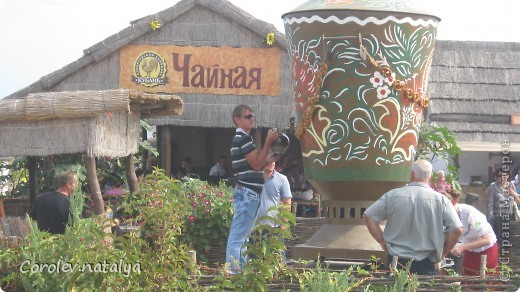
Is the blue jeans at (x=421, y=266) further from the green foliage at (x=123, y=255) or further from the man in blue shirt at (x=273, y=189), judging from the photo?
the man in blue shirt at (x=273, y=189)

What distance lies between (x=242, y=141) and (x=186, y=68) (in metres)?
9.68

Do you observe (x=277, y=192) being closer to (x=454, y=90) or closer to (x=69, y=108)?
(x=69, y=108)

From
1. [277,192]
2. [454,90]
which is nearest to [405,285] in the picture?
[277,192]

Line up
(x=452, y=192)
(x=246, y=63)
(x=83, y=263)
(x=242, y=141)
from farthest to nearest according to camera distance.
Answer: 1. (x=246, y=63)
2. (x=452, y=192)
3. (x=242, y=141)
4. (x=83, y=263)

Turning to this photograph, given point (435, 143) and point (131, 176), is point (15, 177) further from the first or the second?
point (435, 143)

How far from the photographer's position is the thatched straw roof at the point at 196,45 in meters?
17.1

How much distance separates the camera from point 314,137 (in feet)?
25.1

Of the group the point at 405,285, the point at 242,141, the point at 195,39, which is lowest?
the point at 405,285

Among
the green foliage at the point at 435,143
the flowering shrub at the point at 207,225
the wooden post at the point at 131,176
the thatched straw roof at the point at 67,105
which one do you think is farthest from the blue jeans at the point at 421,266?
the green foliage at the point at 435,143

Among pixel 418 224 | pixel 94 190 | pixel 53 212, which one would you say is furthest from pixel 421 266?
pixel 94 190

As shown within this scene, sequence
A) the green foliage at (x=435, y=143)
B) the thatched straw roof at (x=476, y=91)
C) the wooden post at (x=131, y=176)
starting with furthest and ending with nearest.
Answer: the thatched straw roof at (x=476, y=91) < the green foliage at (x=435, y=143) < the wooden post at (x=131, y=176)

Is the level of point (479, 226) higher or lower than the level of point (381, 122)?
lower

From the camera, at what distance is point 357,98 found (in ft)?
24.4

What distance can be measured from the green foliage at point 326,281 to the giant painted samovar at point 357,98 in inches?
57.7
